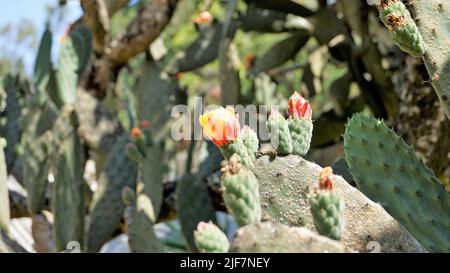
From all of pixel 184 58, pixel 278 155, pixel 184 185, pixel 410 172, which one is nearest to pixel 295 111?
pixel 278 155

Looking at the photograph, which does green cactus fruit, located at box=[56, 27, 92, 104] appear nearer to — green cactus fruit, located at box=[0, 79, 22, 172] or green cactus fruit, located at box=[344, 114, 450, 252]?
green cactus fruit, located at box=[0, 79, 22, 172]

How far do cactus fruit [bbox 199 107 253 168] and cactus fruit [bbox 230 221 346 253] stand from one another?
328mm

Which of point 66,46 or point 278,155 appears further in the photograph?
point 66,46

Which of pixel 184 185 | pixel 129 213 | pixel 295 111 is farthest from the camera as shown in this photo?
pixel 184 185

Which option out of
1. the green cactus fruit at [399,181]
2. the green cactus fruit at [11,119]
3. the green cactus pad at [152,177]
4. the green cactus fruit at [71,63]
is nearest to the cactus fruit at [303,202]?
the green cactus fruit at [399,181]

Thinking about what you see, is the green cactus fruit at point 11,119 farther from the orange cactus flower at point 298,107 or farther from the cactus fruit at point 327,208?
the cactus fruit at point 327,208

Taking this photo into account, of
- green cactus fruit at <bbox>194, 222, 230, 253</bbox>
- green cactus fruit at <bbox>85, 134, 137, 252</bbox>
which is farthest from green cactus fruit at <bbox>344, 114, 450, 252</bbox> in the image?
green cactus fruit at <bbox>85, 134, 137, 252</bbox>

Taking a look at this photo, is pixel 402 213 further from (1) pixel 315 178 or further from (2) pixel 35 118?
(2) pixel 35 118

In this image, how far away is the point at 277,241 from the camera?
1.33m

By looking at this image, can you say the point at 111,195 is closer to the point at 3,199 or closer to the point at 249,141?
the point at 3,199

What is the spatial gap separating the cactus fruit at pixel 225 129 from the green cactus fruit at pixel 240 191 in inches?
10.0

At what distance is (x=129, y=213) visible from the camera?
3.30 metres

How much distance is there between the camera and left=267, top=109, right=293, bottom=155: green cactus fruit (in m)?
1.82
